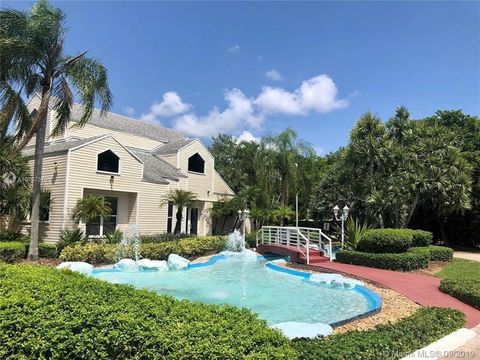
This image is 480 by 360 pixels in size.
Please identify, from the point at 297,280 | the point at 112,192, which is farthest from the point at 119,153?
the point at 297,280

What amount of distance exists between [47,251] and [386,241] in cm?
1419

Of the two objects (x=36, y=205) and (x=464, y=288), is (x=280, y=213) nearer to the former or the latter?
(x=36, y=205)

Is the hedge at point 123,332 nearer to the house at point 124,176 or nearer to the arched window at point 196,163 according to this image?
the house at point 124,176

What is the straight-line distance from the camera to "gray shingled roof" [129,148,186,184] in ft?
69.1

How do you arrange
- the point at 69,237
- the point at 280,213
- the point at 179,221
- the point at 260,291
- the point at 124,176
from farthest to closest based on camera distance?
the point at 280,213 → the point at 179,221 → the point at 124,176 → the point at 69,237 → the point at 260,291

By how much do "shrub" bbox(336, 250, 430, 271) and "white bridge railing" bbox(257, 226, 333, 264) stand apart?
1490mm

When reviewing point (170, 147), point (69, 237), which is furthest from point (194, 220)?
point (69, 237)

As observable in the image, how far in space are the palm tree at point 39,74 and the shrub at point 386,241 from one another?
12919 mm

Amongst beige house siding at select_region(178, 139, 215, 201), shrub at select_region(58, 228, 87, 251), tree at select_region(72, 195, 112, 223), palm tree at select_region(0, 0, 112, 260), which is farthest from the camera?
beige house siding at select_region(178, 139, 215, 201)

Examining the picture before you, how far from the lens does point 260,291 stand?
11570mm

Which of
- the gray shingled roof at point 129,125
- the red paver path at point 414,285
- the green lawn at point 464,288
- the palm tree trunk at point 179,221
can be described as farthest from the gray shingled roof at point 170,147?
the green lawn at point 464,288

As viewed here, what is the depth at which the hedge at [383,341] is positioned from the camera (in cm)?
462

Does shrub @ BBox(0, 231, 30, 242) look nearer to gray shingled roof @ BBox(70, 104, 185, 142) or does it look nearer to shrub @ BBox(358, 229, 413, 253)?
gray shingled roof @ BBox(70, 104, 185, 142)

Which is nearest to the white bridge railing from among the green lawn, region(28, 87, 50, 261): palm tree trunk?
the green lawn
